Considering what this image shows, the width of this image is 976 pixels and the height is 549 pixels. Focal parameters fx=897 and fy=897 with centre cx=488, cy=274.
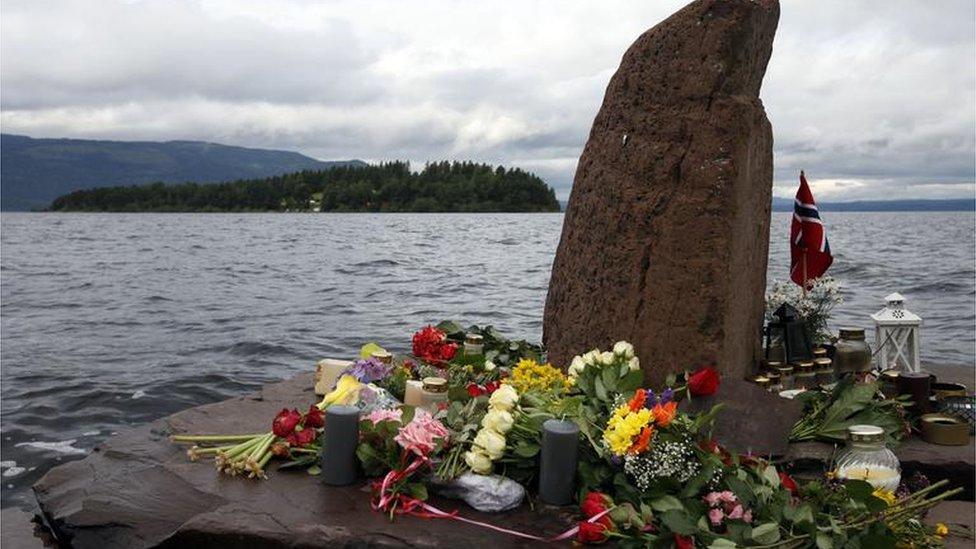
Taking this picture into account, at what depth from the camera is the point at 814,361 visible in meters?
9.02

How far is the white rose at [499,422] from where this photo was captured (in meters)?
6.26

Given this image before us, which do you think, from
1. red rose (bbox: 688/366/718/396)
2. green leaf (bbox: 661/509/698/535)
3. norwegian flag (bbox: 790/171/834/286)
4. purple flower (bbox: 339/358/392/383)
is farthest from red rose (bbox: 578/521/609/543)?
norwegian flag (bbox: 790/171/834/286)

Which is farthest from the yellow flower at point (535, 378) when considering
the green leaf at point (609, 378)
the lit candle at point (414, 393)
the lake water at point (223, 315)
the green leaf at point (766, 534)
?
the lake water at point (223, 315)

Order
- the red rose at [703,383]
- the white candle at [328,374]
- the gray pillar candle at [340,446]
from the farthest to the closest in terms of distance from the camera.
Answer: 1. the white candle at [328,374]
2. the red rose at [703,383]
3. the gray pillar candle at [340,446]

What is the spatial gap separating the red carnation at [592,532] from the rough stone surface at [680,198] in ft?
7.76

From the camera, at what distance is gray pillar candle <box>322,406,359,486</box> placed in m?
6.45

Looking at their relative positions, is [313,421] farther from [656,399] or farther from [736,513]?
[736,513]

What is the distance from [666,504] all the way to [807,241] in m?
5.20

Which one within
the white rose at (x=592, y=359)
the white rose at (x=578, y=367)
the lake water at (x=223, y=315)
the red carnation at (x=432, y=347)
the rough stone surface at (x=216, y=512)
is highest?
the white rose at (x=592, y=359)

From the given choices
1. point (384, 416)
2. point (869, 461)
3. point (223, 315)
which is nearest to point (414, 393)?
point (384, 416)

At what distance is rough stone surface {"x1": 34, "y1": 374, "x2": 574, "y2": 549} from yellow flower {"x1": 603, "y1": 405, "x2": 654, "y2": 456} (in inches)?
22.4

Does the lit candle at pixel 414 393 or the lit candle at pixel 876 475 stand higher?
the lit candle at pixel 414 393

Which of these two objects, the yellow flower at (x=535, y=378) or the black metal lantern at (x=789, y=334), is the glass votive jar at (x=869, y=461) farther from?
the black metal lantern at (x=789, y=334)

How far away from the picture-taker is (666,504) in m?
5.57
